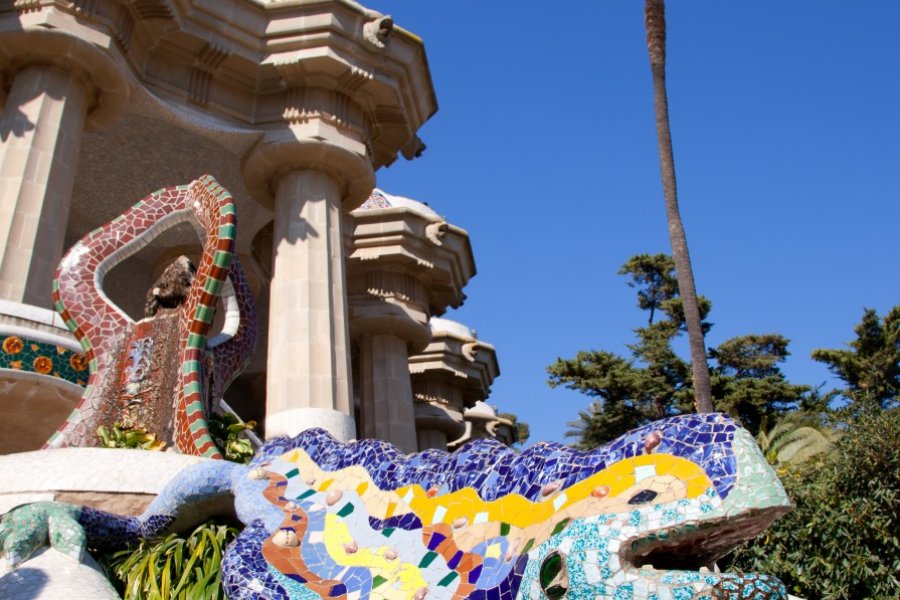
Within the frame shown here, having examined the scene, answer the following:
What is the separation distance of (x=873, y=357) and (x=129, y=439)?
2668cm

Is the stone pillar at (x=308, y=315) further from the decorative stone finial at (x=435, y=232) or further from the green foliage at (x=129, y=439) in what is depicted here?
the green foliage at (x=129, y=439)

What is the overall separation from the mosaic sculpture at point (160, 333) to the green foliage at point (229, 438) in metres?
0.20

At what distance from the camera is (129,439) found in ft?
20.5

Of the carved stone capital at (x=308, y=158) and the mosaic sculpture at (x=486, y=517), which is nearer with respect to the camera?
the mosaic sculpture at (x=486, y=517)

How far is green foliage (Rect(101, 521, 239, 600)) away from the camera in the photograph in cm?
410

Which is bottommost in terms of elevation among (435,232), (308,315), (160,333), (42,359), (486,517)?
(486,517)

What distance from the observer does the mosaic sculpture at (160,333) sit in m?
6.37

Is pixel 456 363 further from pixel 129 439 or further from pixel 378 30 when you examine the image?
pixel 129 439

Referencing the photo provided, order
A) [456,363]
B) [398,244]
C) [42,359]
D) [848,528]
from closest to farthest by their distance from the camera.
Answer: [42,359]
[848,528]
[398,244]
[456,363]

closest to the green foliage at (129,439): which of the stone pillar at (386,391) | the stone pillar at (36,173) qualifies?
the stone pillar at (36,173)

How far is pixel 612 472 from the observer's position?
2.91m

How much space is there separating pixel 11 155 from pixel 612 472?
1183 centimetres

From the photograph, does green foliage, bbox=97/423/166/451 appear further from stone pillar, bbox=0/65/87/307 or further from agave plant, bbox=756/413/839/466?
agave plant, bbox=756/413/839/466

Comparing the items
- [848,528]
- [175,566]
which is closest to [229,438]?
[175,566]
